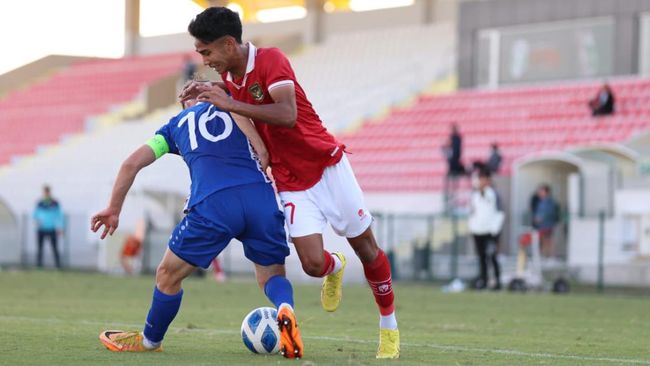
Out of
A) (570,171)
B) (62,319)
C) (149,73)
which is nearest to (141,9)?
(149,73)

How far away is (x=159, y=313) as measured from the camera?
7.55 m

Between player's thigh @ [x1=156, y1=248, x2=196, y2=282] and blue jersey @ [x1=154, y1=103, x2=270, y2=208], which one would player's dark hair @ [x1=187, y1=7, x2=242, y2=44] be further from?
player's thigh @ [x1=156, y1=248, x2=196, y2=282]

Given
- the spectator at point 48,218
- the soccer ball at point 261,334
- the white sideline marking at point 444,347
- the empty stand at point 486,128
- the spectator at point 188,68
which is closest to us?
the soccer ball at point 261,334

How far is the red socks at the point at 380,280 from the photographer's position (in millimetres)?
7889

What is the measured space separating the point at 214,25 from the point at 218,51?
16 cm

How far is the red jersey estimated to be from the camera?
738 cm

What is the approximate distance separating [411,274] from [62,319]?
40.0ft

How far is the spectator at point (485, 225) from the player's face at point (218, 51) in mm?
12566

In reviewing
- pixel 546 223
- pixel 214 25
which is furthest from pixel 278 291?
pixel 546 223

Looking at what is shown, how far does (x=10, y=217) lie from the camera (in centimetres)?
2895

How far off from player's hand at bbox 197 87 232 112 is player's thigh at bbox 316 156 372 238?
32.5 inches

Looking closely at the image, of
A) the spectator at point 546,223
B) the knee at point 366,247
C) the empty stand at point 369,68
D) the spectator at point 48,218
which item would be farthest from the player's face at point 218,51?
the empty stand at point 369,68

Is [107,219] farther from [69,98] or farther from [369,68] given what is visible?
[69,98]

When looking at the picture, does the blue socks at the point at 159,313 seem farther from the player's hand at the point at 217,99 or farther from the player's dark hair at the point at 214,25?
the player's dark hair at the point at 214,25
